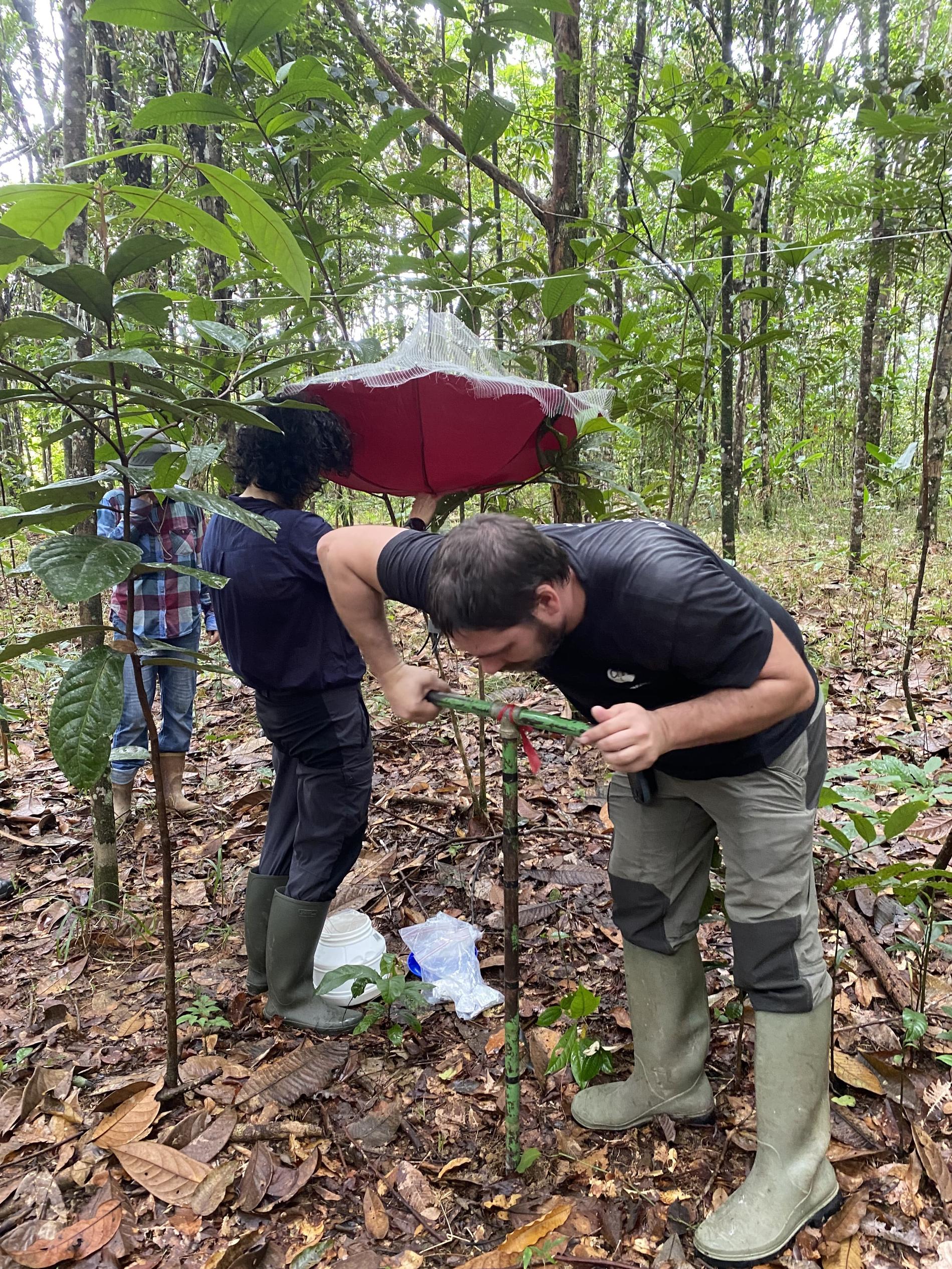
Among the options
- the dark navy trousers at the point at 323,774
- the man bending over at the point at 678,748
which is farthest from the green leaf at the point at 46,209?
the dark navy trousers at the point at 323,774

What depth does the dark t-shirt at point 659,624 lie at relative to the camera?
135 centimetres

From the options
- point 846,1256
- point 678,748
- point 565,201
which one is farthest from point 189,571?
point 565,201

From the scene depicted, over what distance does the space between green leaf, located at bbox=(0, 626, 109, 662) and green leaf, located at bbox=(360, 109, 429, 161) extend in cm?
182

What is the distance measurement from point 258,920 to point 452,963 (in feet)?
2.07

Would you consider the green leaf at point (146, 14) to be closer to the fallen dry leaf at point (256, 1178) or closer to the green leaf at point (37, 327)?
the green leaf at point (37, 327)

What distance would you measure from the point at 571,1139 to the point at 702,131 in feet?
9.21

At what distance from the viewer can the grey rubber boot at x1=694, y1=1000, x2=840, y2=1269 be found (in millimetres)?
1526

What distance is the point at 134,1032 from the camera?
87.4 inches

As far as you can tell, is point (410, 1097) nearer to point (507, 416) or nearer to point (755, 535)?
point (507, 416)

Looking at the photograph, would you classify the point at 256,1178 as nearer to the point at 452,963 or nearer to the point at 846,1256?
the point at 452,963

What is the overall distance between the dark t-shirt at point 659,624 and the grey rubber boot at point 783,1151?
56 centimetres

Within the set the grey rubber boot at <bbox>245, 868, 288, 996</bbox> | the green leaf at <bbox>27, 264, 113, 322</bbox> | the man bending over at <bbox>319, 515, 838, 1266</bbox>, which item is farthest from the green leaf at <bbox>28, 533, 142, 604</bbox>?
the grey rubber boot at <bbox>245, 868, 288, 996</bbox>

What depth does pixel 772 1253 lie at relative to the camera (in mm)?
1504

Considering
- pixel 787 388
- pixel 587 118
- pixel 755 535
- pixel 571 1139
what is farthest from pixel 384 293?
pixel 787 388
